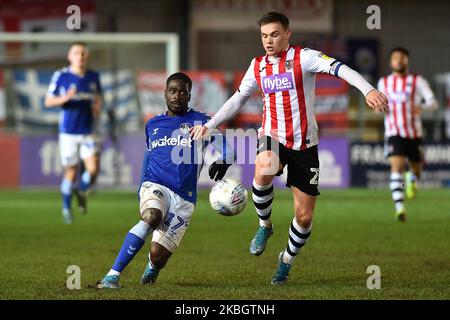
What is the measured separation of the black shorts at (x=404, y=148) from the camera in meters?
14.1

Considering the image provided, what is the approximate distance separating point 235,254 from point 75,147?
4510 millimetres

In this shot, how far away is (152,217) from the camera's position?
286 inches

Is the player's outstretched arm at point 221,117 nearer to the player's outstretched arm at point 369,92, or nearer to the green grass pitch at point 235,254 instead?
the player's outstretched arm at point 369,92

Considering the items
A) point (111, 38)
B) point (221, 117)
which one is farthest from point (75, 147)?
point (221, 117)

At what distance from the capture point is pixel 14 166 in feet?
69.1

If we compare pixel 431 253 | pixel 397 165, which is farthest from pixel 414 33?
pixel 431 253

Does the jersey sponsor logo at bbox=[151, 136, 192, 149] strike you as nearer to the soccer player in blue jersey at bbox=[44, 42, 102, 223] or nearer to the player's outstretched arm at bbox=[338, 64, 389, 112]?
the player's outstretched arm at bbox=[338, 64, 389, 112]

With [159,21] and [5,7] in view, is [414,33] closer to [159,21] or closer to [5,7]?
[159,21]

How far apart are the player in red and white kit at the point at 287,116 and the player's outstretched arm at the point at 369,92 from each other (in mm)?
263

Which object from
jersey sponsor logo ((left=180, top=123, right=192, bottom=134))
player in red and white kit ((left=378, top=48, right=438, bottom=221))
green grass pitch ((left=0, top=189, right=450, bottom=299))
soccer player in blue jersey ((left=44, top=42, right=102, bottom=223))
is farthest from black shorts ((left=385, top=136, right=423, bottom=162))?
jersey sponsor logo ((left=180, top=123, right=192, bottom=134))

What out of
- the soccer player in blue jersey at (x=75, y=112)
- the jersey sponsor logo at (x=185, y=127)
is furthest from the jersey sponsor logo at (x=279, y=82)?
the soccer player in blue jersey at (x=75, y=112)

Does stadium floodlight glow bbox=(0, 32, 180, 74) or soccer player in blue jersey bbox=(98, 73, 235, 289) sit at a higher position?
stadium floodlight glow bbox=(0, 32, 180, 74)

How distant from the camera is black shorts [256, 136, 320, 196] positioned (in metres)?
7.85

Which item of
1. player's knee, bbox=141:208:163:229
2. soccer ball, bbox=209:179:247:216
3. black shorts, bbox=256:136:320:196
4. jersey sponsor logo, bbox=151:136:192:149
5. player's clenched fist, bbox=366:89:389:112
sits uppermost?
player's clenched fist, bbox=366:89:389:112
